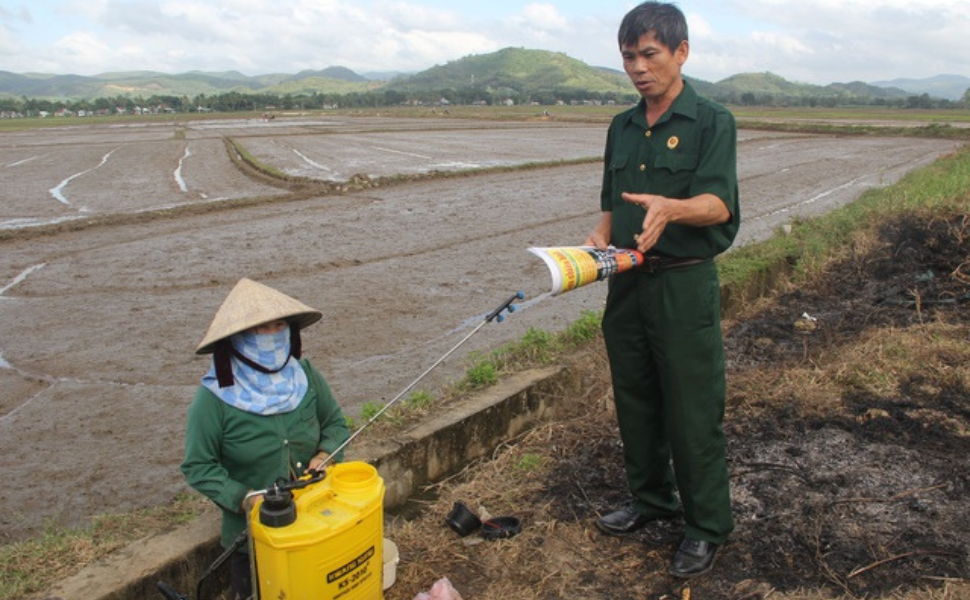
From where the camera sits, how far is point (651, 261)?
285cm

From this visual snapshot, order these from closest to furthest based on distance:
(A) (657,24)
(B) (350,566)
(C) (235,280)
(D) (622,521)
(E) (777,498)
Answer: (B) (350,566)
(A) (657,24)
(D) (622,521)
(E) (777,498)
(C) (235,280)

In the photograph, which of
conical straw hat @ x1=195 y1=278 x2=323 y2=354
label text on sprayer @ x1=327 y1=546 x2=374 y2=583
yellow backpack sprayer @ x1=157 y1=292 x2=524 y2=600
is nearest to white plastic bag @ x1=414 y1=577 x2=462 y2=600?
yellow backpack sprayer @ x1=157 y1=292 x2=524 y2=600

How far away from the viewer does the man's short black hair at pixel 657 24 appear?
2635 millimetres

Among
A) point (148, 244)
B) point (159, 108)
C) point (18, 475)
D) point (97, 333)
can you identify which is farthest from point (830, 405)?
point (159, 108)

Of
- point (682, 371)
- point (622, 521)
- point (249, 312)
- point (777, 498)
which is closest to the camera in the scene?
point (249, 312)

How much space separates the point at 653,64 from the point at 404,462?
7.07 feet

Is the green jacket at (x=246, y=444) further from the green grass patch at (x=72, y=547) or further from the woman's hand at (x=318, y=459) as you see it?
the green grass patch at (x=72, y=547)

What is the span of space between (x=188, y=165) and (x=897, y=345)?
759 inches

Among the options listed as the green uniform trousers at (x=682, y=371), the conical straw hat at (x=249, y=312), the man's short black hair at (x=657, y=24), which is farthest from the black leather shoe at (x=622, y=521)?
the man's short black hair at (x=657, y=24)

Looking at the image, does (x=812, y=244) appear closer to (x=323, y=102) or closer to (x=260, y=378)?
(x=260, y=378)

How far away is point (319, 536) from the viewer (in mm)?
2115

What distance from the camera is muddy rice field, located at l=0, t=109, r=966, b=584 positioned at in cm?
428

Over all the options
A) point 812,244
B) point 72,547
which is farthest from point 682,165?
point 812,244

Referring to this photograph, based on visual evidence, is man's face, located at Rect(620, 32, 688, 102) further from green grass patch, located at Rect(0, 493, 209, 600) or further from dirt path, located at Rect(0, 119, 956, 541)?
dirt path, located at Rect(0, 119, 956, 541)
